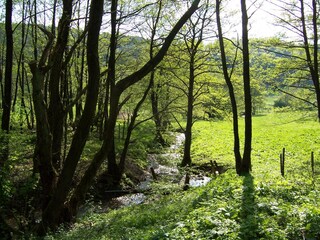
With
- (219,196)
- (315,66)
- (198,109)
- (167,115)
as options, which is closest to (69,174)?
(219,196)

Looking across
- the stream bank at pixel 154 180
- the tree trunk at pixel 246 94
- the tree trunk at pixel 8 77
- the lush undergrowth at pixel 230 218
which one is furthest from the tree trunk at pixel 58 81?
the tree trunk at pixel 246 94

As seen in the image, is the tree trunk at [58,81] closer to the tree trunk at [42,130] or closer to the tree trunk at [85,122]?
the tree trunk at [42,130]

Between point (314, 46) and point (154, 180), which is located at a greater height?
point (314, 46)

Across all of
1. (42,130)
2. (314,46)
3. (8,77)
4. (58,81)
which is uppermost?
(314,46)

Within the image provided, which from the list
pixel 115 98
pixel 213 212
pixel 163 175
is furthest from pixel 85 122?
pixel 163 175

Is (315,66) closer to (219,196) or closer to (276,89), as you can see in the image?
(276,89)

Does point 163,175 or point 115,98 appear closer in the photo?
point 115,98

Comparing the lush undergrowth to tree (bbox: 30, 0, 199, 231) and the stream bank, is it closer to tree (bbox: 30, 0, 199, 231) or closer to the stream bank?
tree (bbox: 30, 0, 199, 231)

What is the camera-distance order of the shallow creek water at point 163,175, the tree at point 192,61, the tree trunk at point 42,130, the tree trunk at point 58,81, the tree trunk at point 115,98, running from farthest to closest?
the tree at point 192,61 → the shallow creek water at point 163,175 → the tree trunk at point 58,81 → the tree trunk at point 42,130 → the tree trunk at point 115,98

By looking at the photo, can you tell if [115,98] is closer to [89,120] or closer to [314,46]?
[89,120]

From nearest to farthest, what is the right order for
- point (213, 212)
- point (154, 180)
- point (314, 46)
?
point (213, 212) < point (314, 46) < point (154, 180)

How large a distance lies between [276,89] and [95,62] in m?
12.8

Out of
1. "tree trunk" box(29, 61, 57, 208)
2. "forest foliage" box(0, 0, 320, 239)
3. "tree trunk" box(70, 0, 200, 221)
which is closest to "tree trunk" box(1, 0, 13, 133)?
"forest foliage" box(0, 0, 320, 239)

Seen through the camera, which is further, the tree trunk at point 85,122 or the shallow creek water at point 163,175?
the shallow creek water at point 163,175
